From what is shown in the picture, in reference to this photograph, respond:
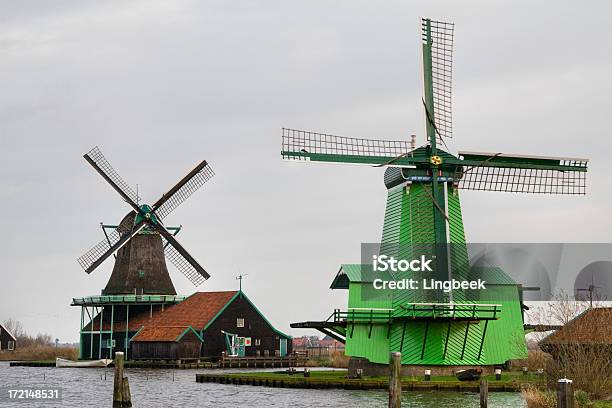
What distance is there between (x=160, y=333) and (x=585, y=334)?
37.3 m

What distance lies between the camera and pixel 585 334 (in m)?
29.5

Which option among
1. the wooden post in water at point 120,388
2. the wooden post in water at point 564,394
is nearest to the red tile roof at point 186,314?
the wooden post in water at point 120,388

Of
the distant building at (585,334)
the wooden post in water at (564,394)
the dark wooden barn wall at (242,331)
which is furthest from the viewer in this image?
the dark wooden barn wall at (242,331)

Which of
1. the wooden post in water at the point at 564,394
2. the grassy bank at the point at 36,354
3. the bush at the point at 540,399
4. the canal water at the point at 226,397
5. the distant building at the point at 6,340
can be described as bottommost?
the canal water at the point at 226,397

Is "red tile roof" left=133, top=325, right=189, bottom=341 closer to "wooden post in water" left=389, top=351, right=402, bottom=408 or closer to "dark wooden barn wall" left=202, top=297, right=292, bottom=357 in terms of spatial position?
"dark wooden barn wall" left=202, top=297, right=292, bottom=357

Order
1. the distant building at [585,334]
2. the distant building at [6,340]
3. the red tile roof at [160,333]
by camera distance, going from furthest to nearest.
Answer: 1. the distant building at [6,340]
2. the red tile roof at [160,333]
3. the distant building at [585,334]

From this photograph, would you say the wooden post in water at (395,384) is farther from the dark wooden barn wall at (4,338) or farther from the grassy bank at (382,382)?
the dark wooden barn wall at (4,338)

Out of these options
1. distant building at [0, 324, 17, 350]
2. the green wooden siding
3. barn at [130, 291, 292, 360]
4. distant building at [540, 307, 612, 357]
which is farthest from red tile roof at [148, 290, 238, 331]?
distant building at [540, 307, 612, 357]

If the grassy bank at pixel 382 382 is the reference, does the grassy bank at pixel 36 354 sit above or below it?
above

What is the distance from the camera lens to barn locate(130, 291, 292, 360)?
61969 millimetres

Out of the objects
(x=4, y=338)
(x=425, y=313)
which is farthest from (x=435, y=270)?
(x=4, y=338)

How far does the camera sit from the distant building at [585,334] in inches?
1107

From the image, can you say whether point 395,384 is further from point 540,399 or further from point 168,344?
point 168,344

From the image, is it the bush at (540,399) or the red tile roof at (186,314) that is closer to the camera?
the bush at (540,399)
